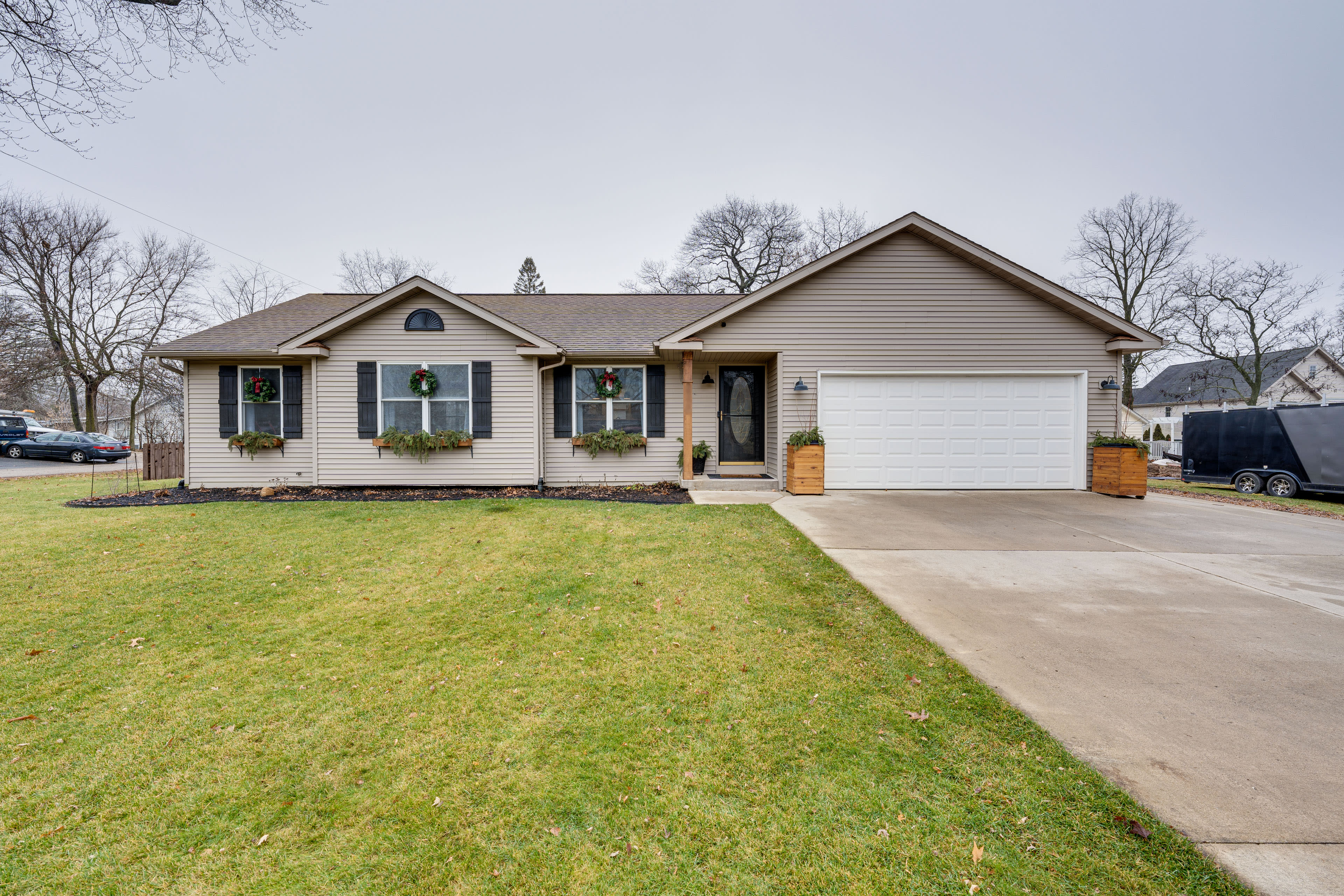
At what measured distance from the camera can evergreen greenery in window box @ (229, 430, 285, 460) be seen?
378 inches

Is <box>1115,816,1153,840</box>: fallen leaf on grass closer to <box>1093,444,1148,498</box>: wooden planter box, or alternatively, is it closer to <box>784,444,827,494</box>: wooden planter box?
<box>784,444,827,494</box>: wooden planter box

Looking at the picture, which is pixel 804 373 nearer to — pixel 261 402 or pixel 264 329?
pixel 261 402

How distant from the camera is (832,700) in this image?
252 cm

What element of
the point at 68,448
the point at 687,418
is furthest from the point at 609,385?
the point at 68,448

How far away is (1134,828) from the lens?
168 centimetres

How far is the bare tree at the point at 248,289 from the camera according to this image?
27.0 m

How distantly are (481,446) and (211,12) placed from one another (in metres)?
6.33

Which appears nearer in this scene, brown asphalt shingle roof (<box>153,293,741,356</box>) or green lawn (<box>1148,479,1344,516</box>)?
green lawn (<box>1148,479,1344,516</box>)

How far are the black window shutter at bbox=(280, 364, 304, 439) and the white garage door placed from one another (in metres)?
9.68

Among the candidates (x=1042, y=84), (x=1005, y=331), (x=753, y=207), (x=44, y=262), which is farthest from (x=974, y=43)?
(x=44, y=262)

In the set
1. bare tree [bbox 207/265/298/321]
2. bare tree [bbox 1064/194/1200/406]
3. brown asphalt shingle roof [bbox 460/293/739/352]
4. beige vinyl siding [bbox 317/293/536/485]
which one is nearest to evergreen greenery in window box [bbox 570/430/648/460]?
beige vinyl siding [bbox 317/293/536/485]

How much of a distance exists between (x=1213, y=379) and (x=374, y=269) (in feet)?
146

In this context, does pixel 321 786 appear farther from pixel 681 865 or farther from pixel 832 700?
pixel 832 700

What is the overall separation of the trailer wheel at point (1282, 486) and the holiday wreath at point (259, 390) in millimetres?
19868
